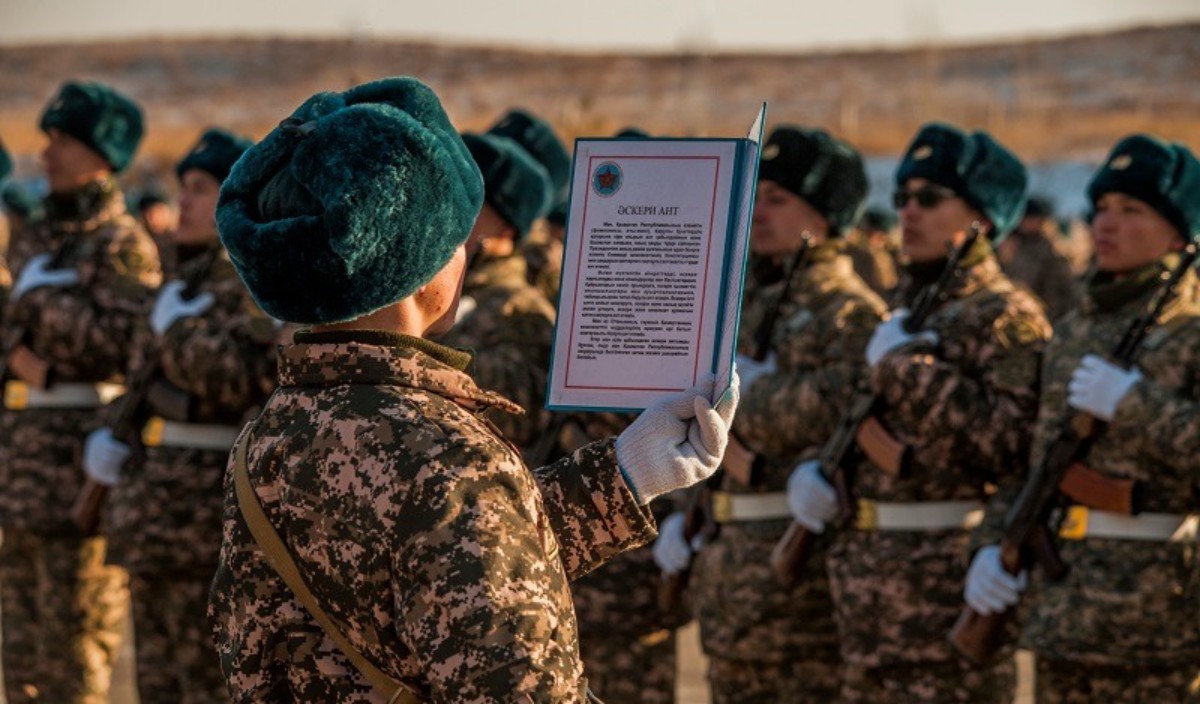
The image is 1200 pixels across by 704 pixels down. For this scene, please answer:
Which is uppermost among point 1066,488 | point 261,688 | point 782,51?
point 261,688

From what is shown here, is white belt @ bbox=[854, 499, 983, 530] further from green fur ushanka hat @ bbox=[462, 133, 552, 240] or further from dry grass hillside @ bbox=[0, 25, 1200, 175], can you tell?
dry grass hillside @ bbox=[0, 25, 1200, 175]

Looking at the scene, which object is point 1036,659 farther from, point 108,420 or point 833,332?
point 108,420

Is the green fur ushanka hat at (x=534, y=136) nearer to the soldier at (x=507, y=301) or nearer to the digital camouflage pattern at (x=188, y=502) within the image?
the soldier at (x=507, y=301)

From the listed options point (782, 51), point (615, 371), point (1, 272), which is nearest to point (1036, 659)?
point (615, 371)

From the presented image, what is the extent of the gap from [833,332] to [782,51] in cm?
5904

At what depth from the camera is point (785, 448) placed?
21.7ft

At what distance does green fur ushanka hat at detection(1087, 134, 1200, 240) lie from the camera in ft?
19.7

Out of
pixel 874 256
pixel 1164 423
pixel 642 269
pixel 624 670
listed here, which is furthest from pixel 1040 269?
pixel 642 269

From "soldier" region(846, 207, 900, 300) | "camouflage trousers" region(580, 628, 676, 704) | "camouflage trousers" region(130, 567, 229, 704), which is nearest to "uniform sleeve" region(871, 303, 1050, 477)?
"camouflage trousers" region(580, 628, 676, 704)

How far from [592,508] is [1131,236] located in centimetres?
321

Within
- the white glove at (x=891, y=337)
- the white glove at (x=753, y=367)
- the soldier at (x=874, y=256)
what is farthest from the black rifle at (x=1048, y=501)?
the soldier at (x=874, y=256)

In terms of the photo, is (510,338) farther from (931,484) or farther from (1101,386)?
(1101,386)

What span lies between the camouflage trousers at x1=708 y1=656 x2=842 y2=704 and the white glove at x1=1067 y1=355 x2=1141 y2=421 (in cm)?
147

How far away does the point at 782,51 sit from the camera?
6469 cm
